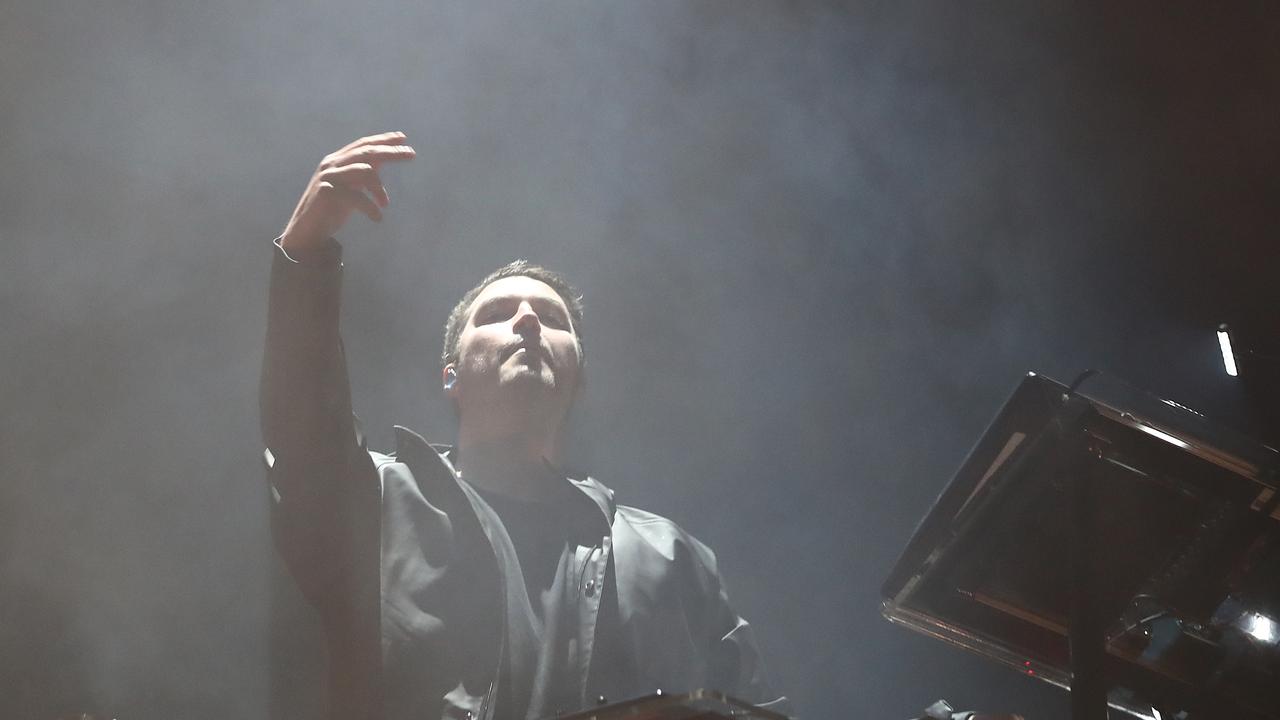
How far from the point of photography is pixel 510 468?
222 centimetres

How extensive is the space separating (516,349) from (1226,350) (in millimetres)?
2491

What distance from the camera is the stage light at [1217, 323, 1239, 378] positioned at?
3.40m

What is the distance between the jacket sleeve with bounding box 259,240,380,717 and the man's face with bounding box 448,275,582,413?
42 centimetres

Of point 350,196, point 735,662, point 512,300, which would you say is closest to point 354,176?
point 350,196

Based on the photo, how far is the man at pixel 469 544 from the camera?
68.4 inches

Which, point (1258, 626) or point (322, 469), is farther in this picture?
point (322, 469)

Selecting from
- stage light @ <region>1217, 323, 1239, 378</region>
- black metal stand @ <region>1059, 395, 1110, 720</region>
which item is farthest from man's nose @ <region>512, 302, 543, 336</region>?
stage light @ <region>1217, 323, 1239, 378</region>

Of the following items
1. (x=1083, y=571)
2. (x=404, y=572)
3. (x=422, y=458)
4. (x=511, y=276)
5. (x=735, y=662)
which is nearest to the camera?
(x=1083, y=571)

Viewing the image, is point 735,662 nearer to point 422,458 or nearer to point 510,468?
point 510,468

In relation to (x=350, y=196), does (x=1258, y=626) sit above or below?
below

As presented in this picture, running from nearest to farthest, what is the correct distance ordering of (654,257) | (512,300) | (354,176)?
(354,176) < (512,300) < (654,257)

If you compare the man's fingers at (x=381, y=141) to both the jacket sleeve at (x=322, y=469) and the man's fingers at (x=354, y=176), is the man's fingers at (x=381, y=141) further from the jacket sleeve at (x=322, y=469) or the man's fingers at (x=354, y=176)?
the jacket sleeve at (x=322, y=469)

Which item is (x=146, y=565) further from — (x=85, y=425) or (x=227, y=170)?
(x=227, y=170)

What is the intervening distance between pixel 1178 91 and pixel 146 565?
326 cm
